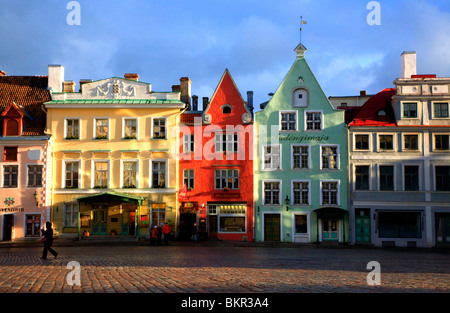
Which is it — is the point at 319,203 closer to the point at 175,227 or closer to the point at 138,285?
the point at 175,227

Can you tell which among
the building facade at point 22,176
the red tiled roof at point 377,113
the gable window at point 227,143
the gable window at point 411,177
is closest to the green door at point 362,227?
the gable window at point 411,177

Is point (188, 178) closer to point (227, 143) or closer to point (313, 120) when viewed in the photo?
point (227, 143)

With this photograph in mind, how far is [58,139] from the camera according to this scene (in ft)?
127

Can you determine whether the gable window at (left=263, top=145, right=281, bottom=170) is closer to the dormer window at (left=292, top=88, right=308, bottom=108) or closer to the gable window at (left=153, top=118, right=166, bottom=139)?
the dormer window at (left=292, top=88, right=308, bottom=108)

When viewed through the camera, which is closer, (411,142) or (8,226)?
(8,226)

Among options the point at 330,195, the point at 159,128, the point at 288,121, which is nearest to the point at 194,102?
the point at 159,128

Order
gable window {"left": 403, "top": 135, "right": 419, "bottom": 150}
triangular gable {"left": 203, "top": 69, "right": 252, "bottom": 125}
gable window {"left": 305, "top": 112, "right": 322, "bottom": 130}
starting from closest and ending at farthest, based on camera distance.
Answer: gable window {"left": 403, "top": 135, "right": 419, "bottom": 150} < triangular gable {"left": 203, "top": 69, "right": 252, "bottom": 125} < gable window {"left": 305, "top": 112, "right": 322, "bottom": 130}

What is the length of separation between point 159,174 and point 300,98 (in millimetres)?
12330

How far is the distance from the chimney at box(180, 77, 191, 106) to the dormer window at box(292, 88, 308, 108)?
885 centimetres

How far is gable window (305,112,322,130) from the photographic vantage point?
3894 cm

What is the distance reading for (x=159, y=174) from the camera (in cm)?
3866

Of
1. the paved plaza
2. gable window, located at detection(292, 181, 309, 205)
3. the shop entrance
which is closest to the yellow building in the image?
the shop entrance

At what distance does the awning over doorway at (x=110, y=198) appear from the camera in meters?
36.2
